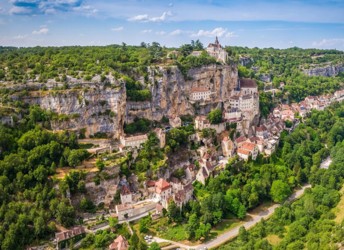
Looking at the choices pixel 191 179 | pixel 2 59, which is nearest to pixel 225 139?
pixel 191 179

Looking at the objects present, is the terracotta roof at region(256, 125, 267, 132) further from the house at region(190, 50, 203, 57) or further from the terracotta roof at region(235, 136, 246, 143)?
the house at region(190, 50, 203, 57)

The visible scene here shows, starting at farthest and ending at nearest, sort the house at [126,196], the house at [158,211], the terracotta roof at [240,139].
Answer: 1. the terracotta roof at [240,139]
2. the house at [126,196]
3. the house at [158,211]

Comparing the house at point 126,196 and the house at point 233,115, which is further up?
the house at point 233,115

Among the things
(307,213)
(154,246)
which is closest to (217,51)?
(307,213)

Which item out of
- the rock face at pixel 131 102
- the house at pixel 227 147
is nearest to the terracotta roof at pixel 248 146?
the house at pixel 227 147

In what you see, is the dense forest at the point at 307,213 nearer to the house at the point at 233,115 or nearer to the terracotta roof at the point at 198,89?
the house at the point at 233,115

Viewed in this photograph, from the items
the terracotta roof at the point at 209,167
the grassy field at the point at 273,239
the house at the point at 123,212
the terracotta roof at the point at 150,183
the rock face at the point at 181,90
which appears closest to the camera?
the grassy field at the point at 273,239

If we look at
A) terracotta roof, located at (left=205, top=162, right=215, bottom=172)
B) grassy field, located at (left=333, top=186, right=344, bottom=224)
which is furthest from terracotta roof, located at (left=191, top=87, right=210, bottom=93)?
grassy field, located at (left=333, top=186, right=344, bottom=224)
